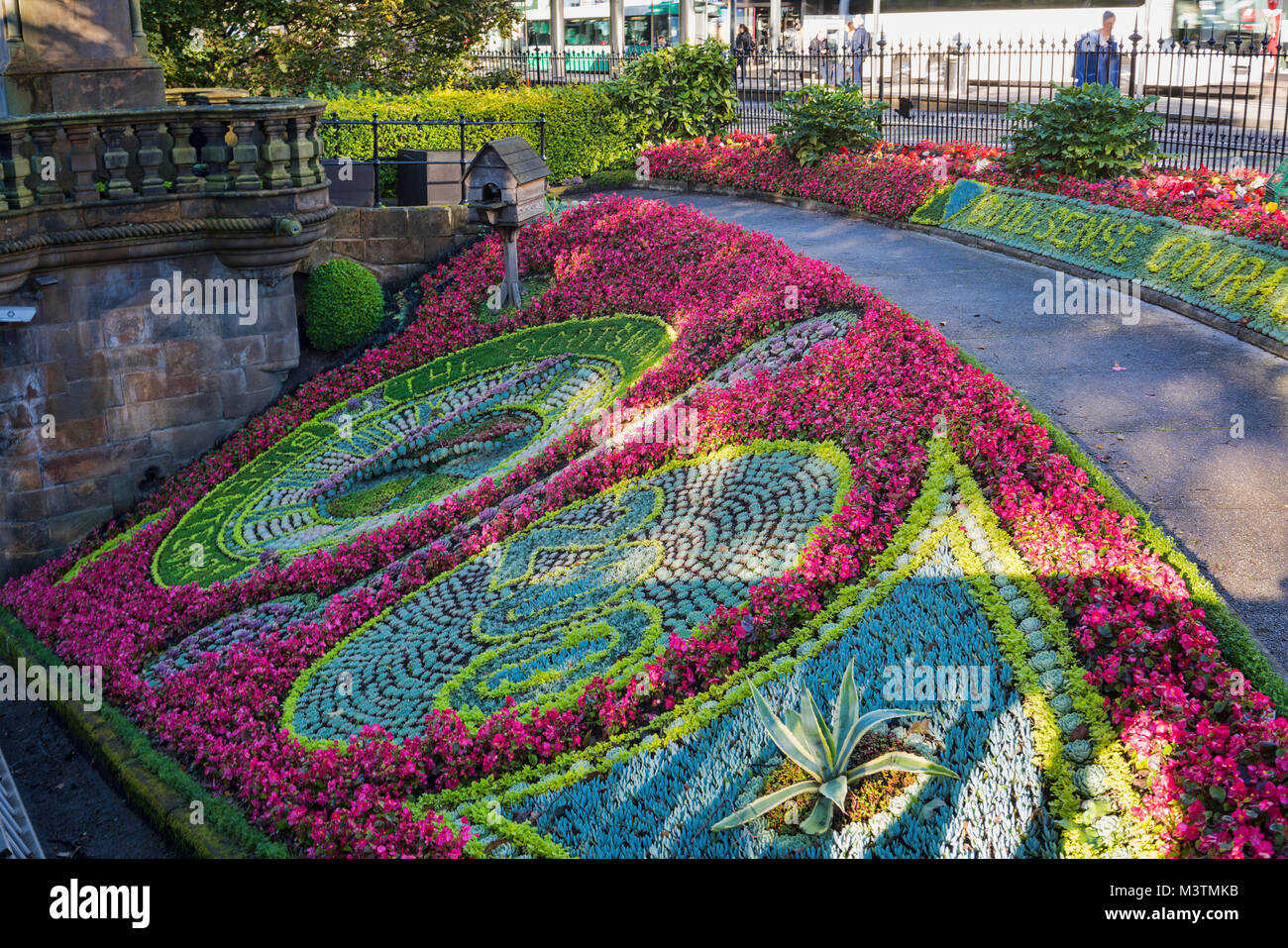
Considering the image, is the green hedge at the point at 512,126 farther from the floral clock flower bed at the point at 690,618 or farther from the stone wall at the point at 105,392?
the floral clock flower bed at the point at 690,618

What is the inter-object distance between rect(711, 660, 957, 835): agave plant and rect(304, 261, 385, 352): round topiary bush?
10.8 m

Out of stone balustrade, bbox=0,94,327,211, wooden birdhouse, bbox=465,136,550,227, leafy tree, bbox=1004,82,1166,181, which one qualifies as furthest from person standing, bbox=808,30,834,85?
stone balustrade, bbox=0,94,327,211

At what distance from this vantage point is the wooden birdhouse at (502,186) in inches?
603

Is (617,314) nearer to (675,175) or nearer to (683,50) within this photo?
(675,175)

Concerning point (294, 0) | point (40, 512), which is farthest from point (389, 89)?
point (40, 512)

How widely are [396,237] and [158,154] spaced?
4319mm

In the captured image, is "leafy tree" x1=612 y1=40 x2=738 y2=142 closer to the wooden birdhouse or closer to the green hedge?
the green hedge

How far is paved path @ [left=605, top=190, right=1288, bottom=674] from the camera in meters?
7.62

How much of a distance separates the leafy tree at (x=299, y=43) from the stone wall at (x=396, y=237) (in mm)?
6022

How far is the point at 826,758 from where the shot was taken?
6.39 m

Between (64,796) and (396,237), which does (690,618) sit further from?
(396,237)

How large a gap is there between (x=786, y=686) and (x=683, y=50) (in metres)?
18.4

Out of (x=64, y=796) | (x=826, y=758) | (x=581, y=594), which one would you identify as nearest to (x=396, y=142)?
(x=581, y=594)
